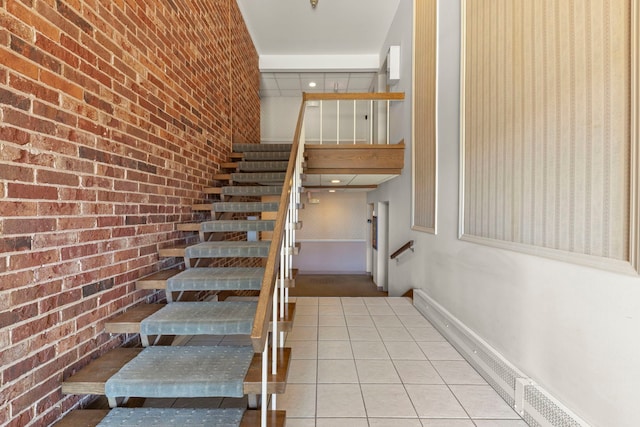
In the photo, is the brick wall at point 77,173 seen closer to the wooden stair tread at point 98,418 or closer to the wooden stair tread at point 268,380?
the wooden stair tread at point 98,418

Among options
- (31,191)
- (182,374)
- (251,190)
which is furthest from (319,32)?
(182,374)

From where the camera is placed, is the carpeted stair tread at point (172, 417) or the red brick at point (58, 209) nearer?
the red brick at point (58, 209)

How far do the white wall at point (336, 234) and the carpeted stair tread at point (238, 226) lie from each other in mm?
6190

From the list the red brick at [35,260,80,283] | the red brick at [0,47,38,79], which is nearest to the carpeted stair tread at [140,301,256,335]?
the red brick at [35,260,80,283]

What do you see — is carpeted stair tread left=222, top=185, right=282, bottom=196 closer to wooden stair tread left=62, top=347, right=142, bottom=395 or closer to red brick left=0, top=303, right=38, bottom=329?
wooden stair tread left=62, top=347, right=142, bottom=395

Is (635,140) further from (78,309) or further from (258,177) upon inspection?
(258,177)

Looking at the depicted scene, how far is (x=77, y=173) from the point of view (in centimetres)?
169

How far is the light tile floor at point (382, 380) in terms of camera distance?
190cm

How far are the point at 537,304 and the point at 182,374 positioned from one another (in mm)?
2066

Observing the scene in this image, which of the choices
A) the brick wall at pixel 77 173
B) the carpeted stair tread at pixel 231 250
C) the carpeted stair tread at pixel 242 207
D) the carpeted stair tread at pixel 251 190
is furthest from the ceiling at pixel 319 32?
the carpeted stair tread at pixel 231 250

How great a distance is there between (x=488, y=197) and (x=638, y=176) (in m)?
1.09

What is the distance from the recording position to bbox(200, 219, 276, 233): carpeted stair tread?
2857 mm

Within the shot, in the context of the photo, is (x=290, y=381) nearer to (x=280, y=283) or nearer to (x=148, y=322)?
(x=280, y=283)

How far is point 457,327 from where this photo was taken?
2.69m
